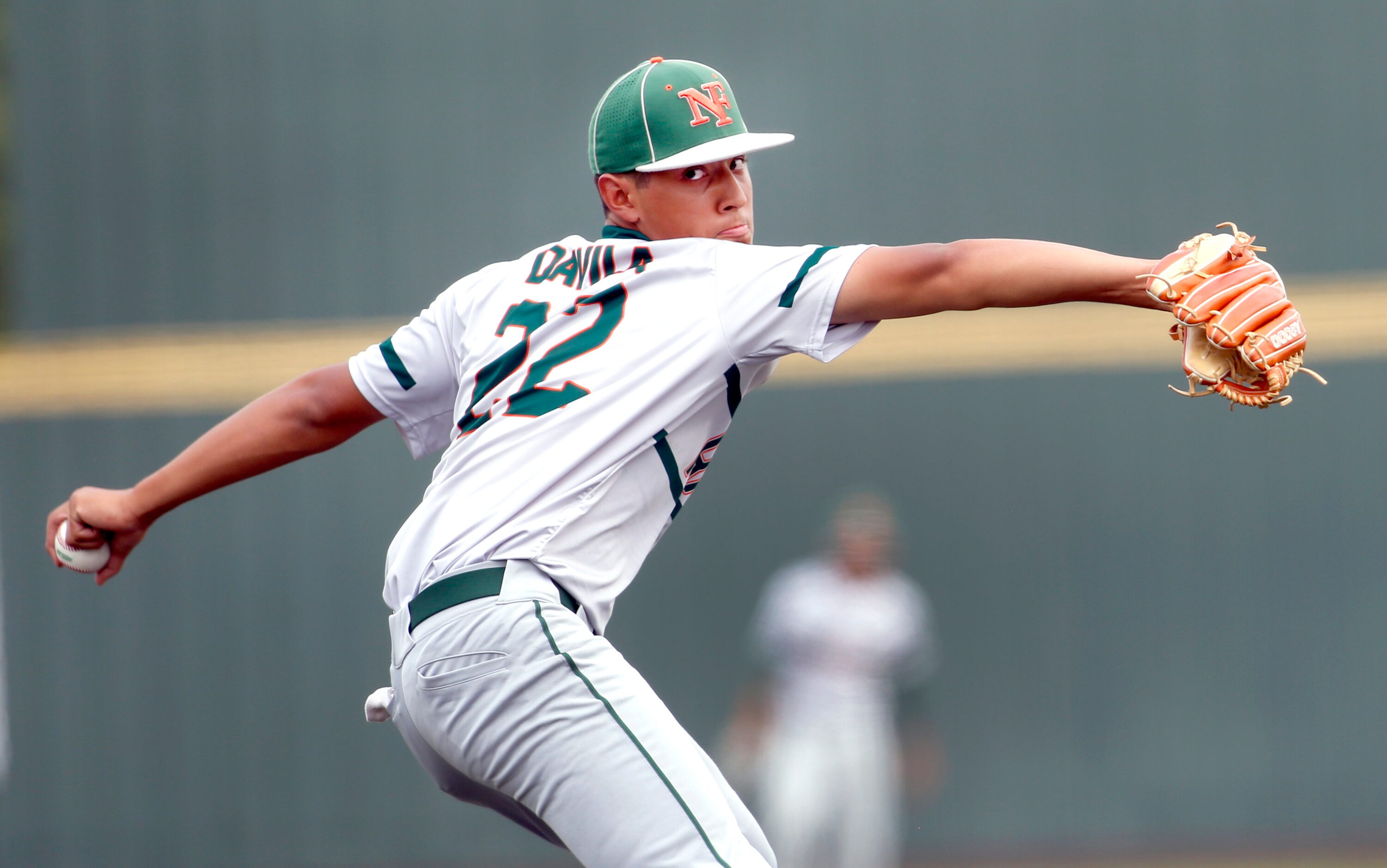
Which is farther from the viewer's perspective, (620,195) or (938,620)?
(938,620)

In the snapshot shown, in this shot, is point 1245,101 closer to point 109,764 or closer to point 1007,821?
point 1007,821

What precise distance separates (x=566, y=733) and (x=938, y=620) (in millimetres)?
7177

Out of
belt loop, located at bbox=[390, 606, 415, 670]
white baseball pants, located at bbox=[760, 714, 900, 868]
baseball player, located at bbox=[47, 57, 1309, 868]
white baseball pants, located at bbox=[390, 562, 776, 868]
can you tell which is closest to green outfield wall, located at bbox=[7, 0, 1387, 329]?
white baseball pants, located at bbox=[760, 714, 900, 868]

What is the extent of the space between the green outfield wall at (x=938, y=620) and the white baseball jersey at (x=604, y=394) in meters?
6.59

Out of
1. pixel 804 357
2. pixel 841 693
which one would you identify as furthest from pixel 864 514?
pixel 804 357

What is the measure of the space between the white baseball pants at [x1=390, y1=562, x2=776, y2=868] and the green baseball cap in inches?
34.7

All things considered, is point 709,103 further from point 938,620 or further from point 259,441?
point 938,620

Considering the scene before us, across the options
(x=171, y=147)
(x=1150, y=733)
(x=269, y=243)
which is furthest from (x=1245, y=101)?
(x=171, y=147)

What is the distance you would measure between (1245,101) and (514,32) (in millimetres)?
5120

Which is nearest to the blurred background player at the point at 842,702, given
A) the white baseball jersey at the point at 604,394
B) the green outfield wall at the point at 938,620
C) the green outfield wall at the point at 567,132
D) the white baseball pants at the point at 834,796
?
the white baseball pants at the point at 834,796

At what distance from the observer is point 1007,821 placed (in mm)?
9117

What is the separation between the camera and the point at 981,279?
2.30 metres

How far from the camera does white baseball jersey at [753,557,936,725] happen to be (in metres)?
8.10

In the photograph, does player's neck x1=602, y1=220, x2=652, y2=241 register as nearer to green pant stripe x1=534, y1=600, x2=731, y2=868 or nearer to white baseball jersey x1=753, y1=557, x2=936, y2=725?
green pant stripe x1=534, y1=600, x2=731, y2=868
